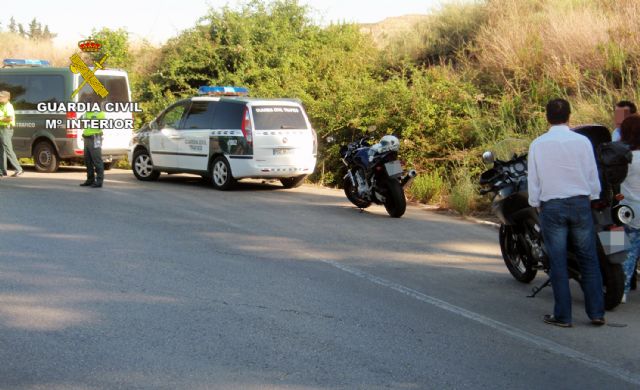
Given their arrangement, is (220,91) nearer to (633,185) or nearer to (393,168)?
(393,168)

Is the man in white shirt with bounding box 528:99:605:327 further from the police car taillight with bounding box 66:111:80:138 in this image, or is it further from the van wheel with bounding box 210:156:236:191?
the police car taillight with bounding box 66:111:80:138

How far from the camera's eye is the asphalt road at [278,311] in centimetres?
548

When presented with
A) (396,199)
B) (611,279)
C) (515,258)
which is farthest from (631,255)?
(396,199)

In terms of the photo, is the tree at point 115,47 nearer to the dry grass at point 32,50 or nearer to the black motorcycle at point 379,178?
the dry grass at point 32,50

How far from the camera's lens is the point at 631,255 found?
779 centimetres

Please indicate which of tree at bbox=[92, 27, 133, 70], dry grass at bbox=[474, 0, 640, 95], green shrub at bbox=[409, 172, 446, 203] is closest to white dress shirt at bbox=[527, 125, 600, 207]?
green shrub at bbox=[409, 172, 446, 203]

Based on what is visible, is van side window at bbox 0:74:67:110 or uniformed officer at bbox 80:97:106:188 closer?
uniformed officer at bbox 80:97:106:188

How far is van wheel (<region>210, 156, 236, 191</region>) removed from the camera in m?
16.3

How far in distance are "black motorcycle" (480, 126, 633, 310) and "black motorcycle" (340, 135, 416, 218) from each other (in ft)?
14.1

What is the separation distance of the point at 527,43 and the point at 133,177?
922 centimetres

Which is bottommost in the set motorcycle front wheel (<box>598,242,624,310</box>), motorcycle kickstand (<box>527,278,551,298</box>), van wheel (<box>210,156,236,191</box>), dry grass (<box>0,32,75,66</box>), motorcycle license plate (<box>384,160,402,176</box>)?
motorcycle kickstand (<box>527,278,551,298</box>)

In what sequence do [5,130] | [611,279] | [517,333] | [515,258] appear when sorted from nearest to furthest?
[517,333] → [611,279] → [515,258] → [5,130]

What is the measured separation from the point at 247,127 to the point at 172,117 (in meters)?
2.45

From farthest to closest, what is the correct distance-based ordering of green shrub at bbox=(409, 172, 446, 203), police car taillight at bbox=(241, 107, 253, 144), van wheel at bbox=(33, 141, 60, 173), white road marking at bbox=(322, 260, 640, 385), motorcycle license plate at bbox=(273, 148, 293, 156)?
van wheel at bbox=(33, 141, 60, 173)
motorcycle license plate at bbox=(273, 148, 293, 156)
police car taillight at bbox=(241, 107, 253, 144)
green shrub at bbox=(409, 172, 446, 203)
white road marking at bbox=(322, 260, 640, 385)
